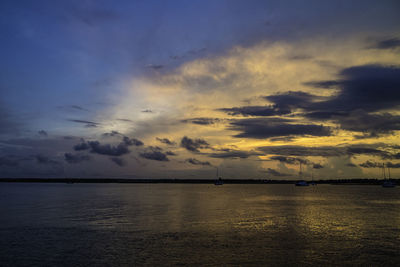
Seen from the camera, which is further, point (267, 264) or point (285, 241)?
point (285, 241)

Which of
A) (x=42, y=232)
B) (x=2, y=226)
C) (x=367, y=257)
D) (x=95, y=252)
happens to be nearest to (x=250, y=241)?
(x=367, y=257)

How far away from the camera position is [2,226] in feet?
130

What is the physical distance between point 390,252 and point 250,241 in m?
12.4

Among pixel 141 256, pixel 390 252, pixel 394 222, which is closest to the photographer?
pixel 141 256

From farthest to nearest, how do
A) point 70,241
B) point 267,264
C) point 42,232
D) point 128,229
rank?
1. point 128,229
2. point 42,232
3. point 70,241
4. point 267,264

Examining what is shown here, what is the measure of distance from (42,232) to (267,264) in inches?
1009

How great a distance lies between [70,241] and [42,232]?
6.52 m

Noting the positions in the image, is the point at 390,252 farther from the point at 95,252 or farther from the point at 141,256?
the point at 95,252

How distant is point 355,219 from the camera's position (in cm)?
4969

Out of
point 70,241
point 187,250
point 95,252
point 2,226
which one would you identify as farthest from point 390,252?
point 2,226

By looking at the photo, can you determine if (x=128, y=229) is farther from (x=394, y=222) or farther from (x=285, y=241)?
(x=394, y=222)

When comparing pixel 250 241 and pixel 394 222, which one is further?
pixel 394 222

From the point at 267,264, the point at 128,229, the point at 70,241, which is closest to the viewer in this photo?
the point at 267,264

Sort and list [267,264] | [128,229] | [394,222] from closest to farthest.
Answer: [267,264]
[128,229]
[394,222]
